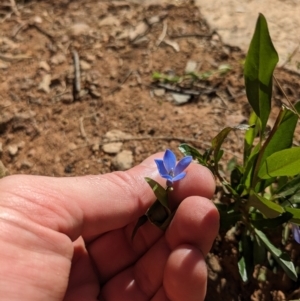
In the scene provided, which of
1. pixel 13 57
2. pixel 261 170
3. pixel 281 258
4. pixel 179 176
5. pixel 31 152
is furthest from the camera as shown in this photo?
pixel 13 57

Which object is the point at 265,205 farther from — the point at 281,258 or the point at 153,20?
the point at 153,20

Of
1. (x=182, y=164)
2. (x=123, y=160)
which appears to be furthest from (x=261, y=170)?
(x=123, y=160)

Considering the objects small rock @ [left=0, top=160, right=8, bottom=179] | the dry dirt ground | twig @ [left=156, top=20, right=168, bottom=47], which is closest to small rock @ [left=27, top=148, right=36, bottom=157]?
the dry dirt ground

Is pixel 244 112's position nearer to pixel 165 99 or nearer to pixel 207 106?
pixel 207 106

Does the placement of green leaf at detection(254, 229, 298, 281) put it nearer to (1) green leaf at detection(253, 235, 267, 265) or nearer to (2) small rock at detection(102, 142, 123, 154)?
(1) green leaf at detection(253, 235, 267, 265)

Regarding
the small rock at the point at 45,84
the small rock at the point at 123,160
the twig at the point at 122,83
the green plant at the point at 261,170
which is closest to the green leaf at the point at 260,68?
the green plant at the point at 261,170

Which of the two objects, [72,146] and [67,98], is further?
[67,98]

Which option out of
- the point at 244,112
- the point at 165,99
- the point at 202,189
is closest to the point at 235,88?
the point at 244,112
